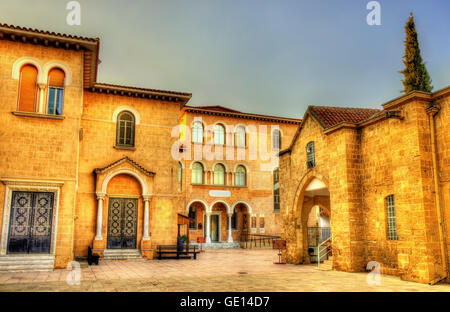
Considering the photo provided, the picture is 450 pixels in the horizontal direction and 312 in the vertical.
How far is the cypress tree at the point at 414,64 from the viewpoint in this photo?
26484 mm

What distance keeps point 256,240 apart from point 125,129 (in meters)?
15.8

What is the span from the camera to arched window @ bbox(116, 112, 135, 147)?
20531mm

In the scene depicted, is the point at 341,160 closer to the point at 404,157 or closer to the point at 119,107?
the point at 404,157

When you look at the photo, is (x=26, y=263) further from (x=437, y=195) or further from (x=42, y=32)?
(x=437, y=195)

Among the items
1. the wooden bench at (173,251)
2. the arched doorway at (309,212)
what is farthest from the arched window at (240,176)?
the arched doorway at (309,212)

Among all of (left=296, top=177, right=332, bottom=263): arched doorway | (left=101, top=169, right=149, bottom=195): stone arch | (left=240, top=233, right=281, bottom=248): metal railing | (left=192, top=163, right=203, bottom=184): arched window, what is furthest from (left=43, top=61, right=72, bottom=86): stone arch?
(left=240, top=233, right=281, bottom=248): metal railing

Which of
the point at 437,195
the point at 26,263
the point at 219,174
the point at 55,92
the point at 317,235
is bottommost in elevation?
the point at 26,263

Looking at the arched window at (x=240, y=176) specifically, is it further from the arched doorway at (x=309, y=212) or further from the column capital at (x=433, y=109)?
the column capital at (x=433, y=109)

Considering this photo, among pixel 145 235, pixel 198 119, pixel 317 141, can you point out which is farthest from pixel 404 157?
pixel 198 119

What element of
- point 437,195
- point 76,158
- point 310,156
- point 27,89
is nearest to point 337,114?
point 310,156

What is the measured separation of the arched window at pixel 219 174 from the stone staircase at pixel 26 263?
18707 millimetres

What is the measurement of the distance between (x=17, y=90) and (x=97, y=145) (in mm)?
5046

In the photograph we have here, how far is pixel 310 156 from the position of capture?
17.3 m
